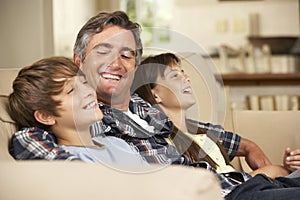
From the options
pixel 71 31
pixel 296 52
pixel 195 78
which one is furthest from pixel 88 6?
pixel 195 78

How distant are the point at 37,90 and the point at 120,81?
0.25 metres

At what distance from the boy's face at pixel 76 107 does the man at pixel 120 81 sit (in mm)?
71

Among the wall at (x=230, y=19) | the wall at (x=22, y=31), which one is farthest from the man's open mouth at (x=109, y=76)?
the wall at (x=230, y=19)

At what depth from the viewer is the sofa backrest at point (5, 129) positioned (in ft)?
4.12

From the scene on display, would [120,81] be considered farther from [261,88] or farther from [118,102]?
[261,88]

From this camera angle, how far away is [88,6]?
225 inches

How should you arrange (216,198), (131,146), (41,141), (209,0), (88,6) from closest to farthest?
(216,198) → (41,141) → (131,146) → (88,6) → (209,0)

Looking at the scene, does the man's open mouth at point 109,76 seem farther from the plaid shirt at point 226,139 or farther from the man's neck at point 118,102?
the plaid shirt at point 226,139

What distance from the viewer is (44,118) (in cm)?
133

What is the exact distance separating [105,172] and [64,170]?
2.9 inches

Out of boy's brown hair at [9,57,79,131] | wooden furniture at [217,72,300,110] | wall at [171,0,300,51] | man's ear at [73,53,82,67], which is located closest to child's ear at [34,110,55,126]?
boy's brown hair at [9,57,79,131]

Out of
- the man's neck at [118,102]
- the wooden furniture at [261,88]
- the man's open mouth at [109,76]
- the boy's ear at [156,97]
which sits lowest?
the wooden furniture at [261,88]

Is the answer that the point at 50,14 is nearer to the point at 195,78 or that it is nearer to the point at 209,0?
the point at 195,78

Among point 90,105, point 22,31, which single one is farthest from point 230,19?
point 90,105
